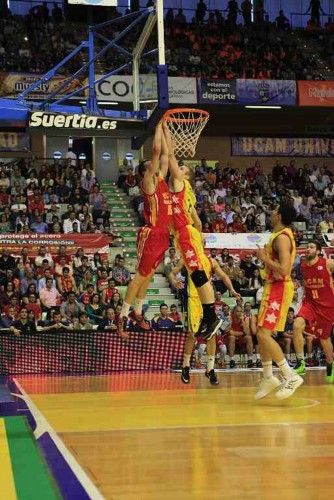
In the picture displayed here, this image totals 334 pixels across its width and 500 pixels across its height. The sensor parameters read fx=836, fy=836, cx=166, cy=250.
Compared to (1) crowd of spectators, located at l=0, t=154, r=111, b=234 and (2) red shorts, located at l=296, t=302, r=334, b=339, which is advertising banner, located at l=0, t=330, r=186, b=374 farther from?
(1) crowd of spectators, located at l=0, t=154, r=111, b=234

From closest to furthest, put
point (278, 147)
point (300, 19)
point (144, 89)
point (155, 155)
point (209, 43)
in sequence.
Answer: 1. point (155, 155)
2. point (144, 89)
3. point (209, 43)
4. point (278, 147)
5. point (300, 19)

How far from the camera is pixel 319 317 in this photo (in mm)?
11680

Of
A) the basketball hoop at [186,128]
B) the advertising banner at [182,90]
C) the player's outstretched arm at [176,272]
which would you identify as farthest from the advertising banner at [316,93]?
the basketball hoop at [186,128]

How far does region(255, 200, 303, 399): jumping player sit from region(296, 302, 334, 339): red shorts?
2436 millimetres

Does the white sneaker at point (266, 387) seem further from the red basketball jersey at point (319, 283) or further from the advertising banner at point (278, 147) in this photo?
the advertising banner at point (278, 147)

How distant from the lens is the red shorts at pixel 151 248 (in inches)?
384

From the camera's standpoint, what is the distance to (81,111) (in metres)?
14.0

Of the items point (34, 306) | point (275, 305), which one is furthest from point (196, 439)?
point (34, 306)

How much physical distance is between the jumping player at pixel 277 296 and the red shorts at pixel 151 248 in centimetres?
130

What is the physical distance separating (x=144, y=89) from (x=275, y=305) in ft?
22.6

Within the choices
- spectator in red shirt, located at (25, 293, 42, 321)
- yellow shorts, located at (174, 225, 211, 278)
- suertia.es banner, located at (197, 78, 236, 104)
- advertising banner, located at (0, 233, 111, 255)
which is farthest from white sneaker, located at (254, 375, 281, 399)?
suertia.es banner, located at (197, 78, 236, 104)

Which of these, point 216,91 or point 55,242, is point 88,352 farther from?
point 216,91

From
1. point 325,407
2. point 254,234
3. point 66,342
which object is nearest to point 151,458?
point 325,407

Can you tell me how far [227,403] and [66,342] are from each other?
5.83m
